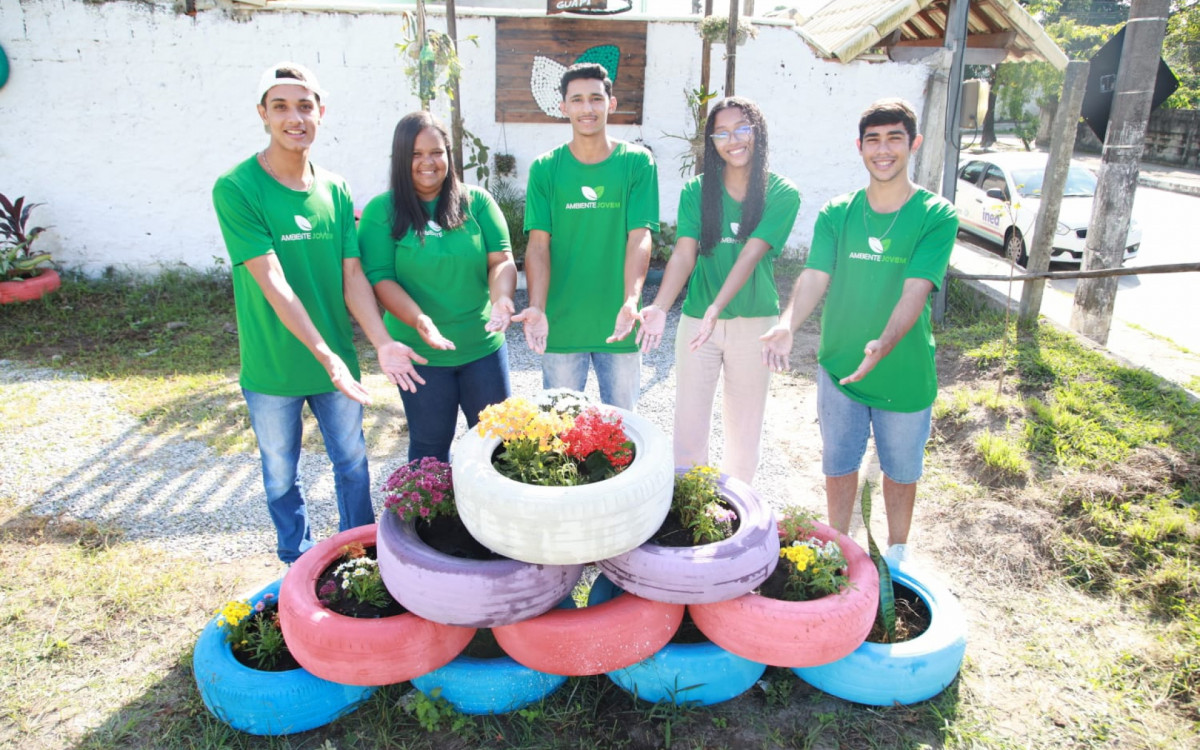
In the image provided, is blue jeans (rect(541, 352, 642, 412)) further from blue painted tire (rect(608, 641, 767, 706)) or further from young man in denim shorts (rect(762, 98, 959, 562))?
blue painted tire (rect(608, 641, 767, 706))

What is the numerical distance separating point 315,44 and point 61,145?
9.00 feet

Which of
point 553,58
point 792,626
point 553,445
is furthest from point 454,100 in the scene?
point 792,626

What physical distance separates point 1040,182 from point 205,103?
11.3m

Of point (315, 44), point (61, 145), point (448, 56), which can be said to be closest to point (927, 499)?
point (448, 56)

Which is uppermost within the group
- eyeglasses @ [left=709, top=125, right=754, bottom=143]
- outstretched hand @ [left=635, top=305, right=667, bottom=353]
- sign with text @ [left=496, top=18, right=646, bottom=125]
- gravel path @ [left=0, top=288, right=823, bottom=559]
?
sign with text @ [left=496, top=18, right=646, bottom=125]

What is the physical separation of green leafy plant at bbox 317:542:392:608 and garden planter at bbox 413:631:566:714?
1.02ft

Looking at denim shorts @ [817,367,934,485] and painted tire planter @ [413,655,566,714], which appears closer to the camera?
painted tire planter @ [413,655,566,714]

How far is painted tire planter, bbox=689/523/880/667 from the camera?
7.83ft

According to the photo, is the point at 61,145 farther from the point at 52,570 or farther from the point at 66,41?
the point at 52,570

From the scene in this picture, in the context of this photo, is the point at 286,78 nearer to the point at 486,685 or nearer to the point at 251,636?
the point at 251,636

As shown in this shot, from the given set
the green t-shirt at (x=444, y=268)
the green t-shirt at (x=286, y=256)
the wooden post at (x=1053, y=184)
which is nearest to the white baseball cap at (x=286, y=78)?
the green t-shirt at (x=286, y=256)

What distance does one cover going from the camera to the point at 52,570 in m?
3.39

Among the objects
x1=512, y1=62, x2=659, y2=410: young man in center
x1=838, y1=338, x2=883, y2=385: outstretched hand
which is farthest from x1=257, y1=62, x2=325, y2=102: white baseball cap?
x1=838, y1=338, x2=883, y2=385: outstretched hand

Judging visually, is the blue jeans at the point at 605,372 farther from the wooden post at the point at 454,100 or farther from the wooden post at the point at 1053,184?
the wooden post at the point at 1053,184
